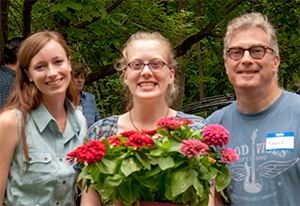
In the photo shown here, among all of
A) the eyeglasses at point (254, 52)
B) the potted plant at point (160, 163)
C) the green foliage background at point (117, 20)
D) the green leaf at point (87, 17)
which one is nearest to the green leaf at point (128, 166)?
the potted plant at point (160, 163)

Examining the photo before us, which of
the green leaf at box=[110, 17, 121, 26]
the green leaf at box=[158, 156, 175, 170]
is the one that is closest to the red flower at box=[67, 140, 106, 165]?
the green leaf at box=[158, 156, 175, 170]

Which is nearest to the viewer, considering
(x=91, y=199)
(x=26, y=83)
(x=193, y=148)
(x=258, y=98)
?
(x=193, y=148)

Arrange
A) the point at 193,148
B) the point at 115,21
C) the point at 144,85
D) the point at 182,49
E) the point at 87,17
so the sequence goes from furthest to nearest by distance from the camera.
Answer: the point at 182,49 → the point at 115,21 → the point at 87,17 → the point at 144,85 → the point at 193,148

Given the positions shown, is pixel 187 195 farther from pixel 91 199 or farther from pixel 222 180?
pixel 91 199

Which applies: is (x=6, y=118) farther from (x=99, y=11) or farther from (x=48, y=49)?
(x=99, y=11)

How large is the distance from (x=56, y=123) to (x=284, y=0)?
668 centimetres

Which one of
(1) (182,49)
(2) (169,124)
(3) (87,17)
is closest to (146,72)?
(2) (169,124)

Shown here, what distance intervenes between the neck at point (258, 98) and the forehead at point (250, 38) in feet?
0.90

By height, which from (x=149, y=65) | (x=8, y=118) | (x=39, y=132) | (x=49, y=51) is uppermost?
(x=49, y=51)

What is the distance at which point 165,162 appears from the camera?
123 cm

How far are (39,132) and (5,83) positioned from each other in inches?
49.7

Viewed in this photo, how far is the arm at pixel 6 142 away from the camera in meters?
1.78

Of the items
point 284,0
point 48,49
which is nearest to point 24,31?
point 48,49

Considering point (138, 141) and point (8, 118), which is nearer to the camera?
point (138, 141)
